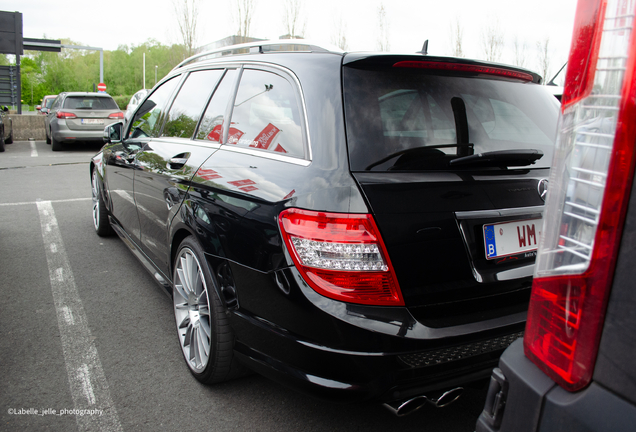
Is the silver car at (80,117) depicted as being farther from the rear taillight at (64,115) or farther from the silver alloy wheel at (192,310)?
the silver alloy wheel at (192,310)

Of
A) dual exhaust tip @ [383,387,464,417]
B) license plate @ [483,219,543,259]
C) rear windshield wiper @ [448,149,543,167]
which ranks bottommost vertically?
dual exhaust tip @ [383,387,464,417]

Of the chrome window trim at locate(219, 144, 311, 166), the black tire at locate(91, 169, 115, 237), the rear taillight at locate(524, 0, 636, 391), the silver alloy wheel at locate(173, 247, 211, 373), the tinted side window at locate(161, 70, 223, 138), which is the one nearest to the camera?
the rear taillight at locate(524, 0, 636, 391)

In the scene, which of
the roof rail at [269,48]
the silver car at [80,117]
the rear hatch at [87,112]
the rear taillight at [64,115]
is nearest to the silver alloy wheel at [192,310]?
the roof rail at [269,48]

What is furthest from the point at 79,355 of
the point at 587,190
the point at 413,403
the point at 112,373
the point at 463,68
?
the point at 587,190

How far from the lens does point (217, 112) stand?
2.88 meters

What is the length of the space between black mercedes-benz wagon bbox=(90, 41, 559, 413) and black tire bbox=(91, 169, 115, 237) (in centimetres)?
306

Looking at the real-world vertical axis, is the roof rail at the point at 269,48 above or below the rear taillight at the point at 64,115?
above

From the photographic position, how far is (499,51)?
1023 inches

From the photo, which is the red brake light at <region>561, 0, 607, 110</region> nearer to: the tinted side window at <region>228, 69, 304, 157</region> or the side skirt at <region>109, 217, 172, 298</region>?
the tinted side window at <region>228, 69, 304, 157</region>

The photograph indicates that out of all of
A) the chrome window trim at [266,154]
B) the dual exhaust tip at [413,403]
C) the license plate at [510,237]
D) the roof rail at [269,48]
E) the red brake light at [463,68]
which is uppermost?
the roof rail at [269,48]

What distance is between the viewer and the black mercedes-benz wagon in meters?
1.79

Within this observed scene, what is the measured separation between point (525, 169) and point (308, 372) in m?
1.23

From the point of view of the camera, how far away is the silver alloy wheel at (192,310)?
2.58m

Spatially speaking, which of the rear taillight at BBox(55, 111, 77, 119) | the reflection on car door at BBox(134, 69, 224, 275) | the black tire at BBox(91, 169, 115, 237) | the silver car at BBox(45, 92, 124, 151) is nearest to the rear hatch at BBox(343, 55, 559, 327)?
the reflection on car door at BBox(134, 69, 224, 275)
